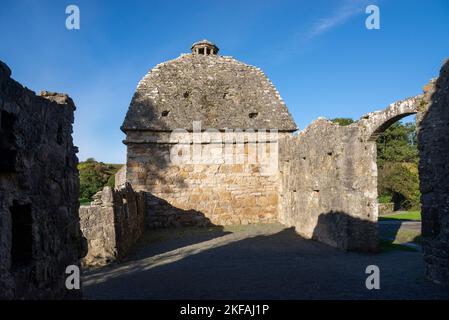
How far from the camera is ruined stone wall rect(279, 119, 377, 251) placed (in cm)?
978

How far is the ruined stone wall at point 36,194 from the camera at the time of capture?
3590 millimetres

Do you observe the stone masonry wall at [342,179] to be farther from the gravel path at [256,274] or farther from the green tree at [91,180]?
the green tree at [91,180]

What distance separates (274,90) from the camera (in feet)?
61.3

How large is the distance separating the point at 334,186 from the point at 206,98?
29.0ft

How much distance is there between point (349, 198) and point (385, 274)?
121 inches

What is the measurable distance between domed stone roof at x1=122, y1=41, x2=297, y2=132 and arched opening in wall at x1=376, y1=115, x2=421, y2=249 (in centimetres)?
573

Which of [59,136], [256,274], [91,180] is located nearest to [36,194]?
[59,136]

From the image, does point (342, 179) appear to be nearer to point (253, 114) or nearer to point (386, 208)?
point (253, 114)

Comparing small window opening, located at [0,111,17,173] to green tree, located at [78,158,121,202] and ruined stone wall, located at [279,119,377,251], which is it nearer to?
ruined stone wall, located at [279,119,377,251]

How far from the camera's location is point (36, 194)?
14.0ft

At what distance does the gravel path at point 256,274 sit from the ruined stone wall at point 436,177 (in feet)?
1.61

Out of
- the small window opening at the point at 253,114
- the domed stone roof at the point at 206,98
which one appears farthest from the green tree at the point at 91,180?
the small window opening at the point at 253,114

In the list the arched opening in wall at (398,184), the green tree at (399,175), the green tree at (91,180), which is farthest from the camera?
the green tree at (399,175)
